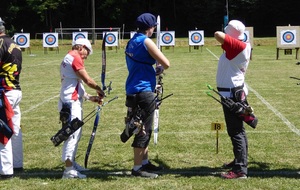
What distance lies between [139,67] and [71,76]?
0.73 metres

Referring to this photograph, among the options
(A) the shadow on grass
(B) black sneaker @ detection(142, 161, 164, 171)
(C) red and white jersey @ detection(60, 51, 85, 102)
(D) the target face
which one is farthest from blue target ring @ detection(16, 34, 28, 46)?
(B) black sneaker @ detection(142, 161, 164, 171)

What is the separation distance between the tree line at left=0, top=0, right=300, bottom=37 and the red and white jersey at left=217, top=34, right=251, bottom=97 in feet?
136

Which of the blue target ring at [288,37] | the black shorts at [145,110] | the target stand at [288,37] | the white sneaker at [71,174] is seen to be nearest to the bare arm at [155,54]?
the black shorts at [145,110]

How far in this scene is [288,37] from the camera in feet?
74.2

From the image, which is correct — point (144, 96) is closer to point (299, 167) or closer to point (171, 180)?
point (171, 180)

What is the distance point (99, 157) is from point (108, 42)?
24189 millimetres

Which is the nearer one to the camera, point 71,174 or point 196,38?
point 71,174

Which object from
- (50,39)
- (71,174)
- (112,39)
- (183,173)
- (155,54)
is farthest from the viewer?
(50,39)

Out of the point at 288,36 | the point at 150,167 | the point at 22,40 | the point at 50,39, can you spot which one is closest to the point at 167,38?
the point at 50,39

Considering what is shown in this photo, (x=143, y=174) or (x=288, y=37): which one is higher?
(x=288, y=37)

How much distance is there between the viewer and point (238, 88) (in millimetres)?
4859

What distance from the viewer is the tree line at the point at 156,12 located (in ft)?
152

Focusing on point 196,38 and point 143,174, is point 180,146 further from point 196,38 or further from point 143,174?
point 196,38

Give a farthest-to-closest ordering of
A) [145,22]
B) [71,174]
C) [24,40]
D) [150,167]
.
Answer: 1. [24,40]
2. [150,167]
3. [71,174]
4. [145,22]
